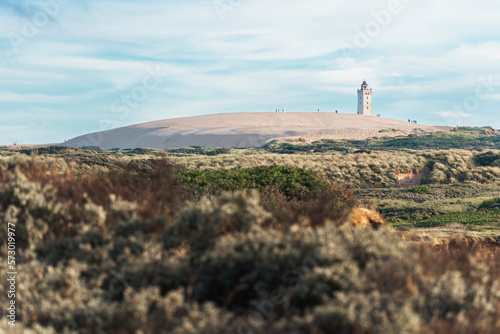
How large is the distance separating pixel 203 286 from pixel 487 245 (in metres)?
9.07

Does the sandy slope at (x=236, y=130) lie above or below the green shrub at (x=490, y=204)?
above

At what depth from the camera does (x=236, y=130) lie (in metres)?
106

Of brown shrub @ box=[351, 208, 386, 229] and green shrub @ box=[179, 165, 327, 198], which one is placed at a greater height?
green shrub @ box=[179, 165, 327, 198]

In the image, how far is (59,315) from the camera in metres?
4.02

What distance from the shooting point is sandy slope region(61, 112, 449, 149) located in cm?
9695

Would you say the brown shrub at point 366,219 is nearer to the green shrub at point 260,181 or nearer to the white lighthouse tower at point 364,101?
the green shrub at point 260,181

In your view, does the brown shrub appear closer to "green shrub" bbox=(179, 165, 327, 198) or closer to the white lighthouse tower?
"green shrub" bbox=(179, 165, 327, 198)

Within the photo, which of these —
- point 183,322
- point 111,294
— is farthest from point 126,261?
point 183,322

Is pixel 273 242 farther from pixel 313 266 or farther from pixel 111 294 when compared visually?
pixel 111 294

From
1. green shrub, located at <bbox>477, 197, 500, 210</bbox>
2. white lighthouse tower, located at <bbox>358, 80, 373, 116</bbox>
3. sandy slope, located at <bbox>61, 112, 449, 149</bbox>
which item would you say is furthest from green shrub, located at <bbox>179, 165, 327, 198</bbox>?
white lighthouse tower, located at <bbox>358, 80, 373, 116</bbox>

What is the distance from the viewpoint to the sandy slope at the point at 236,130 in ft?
318

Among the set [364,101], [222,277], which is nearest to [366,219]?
[222,277]

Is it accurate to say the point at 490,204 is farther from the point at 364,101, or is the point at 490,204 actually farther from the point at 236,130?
the point at 364,101

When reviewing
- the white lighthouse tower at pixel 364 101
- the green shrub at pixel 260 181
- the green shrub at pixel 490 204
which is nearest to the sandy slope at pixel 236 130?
the white lighthouse tower at pixel 364 101
